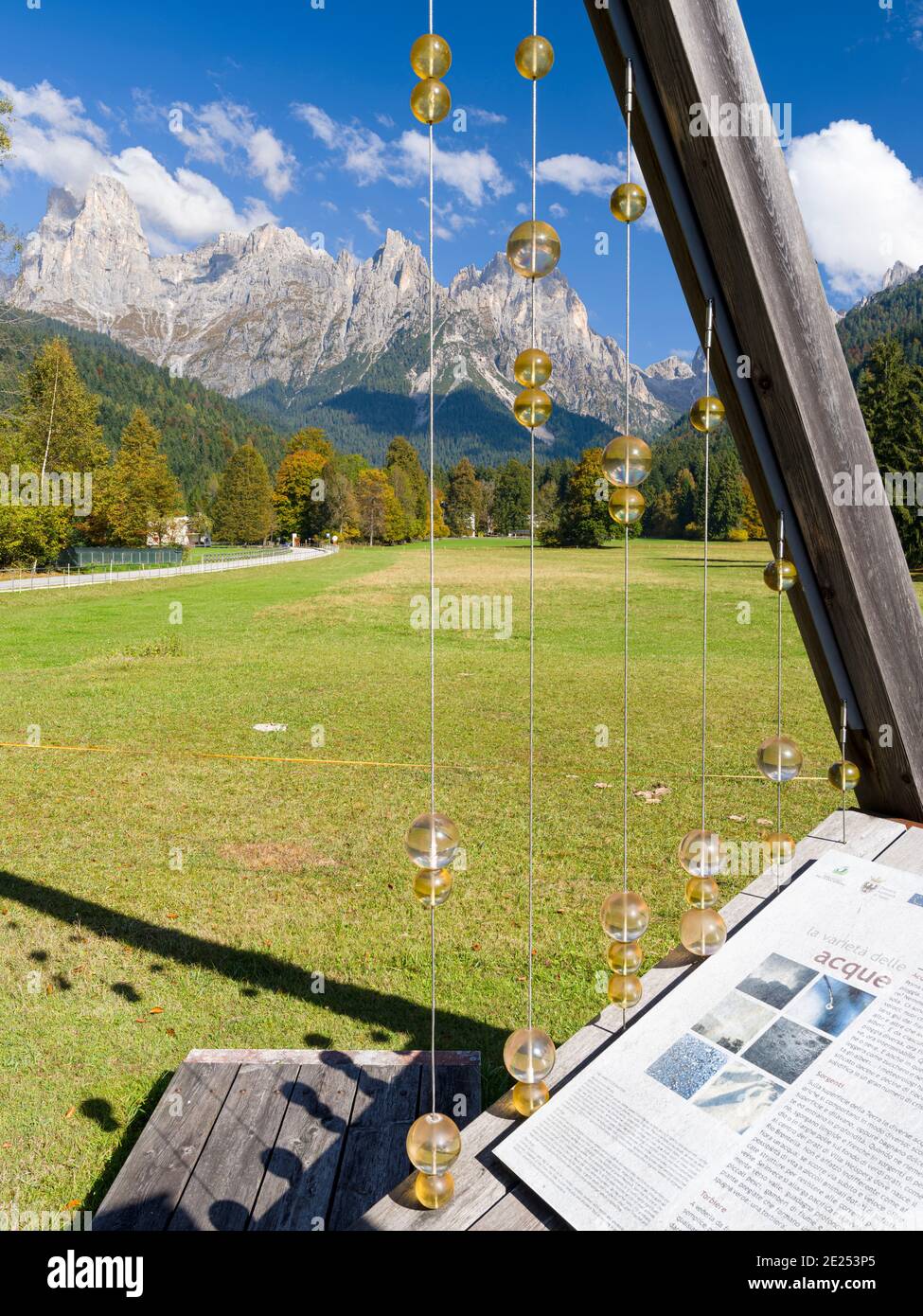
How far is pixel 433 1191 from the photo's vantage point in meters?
1.31

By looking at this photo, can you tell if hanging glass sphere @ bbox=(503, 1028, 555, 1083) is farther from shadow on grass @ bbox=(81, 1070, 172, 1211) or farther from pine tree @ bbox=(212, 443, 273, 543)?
pine tree @ bbox=(212, 443, 273, 543)

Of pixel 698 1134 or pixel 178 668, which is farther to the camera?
pixel 178 668

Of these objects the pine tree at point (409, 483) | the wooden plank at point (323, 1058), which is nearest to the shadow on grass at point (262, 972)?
the wooden plank at point (323, 1058)

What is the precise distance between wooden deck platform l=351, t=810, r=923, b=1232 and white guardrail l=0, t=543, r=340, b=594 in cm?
2841

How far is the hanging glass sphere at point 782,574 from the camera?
1.95 m

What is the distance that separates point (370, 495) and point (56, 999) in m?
61.0

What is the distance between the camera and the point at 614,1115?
1441 mm

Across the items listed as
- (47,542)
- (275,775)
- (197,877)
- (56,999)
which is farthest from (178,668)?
(47,542)

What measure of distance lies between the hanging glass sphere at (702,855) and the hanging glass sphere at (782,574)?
0.63 meters

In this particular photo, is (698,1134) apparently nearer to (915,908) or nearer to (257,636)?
(915,908)

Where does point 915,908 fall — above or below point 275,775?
above

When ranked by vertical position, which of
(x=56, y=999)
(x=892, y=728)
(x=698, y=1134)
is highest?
(x=892, y=728)
